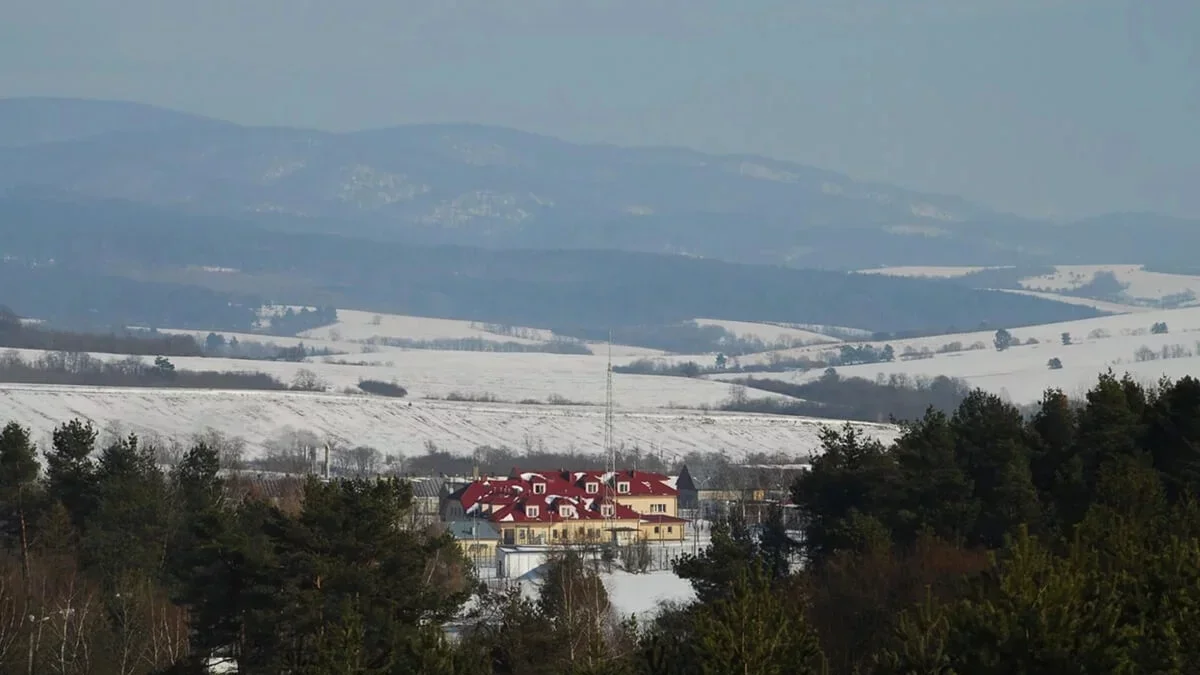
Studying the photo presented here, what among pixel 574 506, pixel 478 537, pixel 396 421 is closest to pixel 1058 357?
pixel 396 421

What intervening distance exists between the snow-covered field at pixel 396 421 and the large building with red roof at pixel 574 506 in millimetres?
21739

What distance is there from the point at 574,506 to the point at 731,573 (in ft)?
98.8

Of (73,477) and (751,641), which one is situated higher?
(73,477)


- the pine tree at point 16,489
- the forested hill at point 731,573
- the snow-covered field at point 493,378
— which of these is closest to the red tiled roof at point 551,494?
the forested hill at point 731,573

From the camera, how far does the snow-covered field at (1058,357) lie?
370 ft

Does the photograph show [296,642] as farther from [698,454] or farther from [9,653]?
[698,454]

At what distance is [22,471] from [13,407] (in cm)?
4958

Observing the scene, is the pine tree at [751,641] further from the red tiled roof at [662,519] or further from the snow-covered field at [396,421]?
the snow-covered field at [396,421]

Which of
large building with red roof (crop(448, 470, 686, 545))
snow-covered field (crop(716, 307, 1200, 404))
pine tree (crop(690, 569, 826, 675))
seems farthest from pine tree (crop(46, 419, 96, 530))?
snow-covered field (crop(716, 307, 1200, 404))

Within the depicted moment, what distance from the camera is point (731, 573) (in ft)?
87.3

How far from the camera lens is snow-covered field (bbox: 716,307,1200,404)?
370 ft

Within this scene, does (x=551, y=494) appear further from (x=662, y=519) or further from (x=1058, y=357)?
(x=1058, y=357)

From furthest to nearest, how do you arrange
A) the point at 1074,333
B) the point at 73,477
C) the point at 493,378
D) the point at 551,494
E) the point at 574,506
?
the point at 1074,333 → the point at 493,378 → the point at 551,494 → the point at 574,506 → the point at 73,477

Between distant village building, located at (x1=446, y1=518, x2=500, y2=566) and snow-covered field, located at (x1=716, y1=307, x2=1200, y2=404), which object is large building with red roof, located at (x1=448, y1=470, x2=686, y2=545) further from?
snow-covered field, located at (x1=716, y1=307, x2=1200, y2=404)
